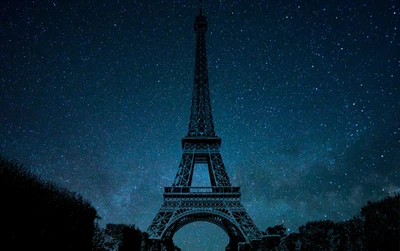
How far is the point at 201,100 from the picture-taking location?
40.3 metres

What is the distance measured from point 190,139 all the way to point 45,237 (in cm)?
2590

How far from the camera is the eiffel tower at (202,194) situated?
28.6m

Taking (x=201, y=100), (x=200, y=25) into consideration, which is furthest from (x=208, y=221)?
(x=200, y=25)

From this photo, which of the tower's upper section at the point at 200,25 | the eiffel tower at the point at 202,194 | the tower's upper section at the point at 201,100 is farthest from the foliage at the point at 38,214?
the tower's upper section at the point at 200,25

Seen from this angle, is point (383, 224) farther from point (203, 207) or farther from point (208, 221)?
point (208, 221)

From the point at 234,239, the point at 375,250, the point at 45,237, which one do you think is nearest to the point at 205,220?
the point at 234,239

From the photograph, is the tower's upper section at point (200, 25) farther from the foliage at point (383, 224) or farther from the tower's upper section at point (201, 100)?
the foliage at point (383, 224)

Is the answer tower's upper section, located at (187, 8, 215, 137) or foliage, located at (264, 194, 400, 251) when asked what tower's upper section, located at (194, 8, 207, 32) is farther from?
foliage, located at (264, 194, 400, 251)

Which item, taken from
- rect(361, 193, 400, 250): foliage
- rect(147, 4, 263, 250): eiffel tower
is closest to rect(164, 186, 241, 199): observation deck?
rect(147, 4, 263, 250): eiffel tower

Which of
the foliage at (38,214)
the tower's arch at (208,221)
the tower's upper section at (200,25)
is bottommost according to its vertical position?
the foliage at (38,214)

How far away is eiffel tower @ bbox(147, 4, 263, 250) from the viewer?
94.0 feet

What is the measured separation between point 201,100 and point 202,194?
1521 cm

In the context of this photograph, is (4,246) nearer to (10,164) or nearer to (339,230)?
(10,164)

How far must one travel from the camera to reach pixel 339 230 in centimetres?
2356
